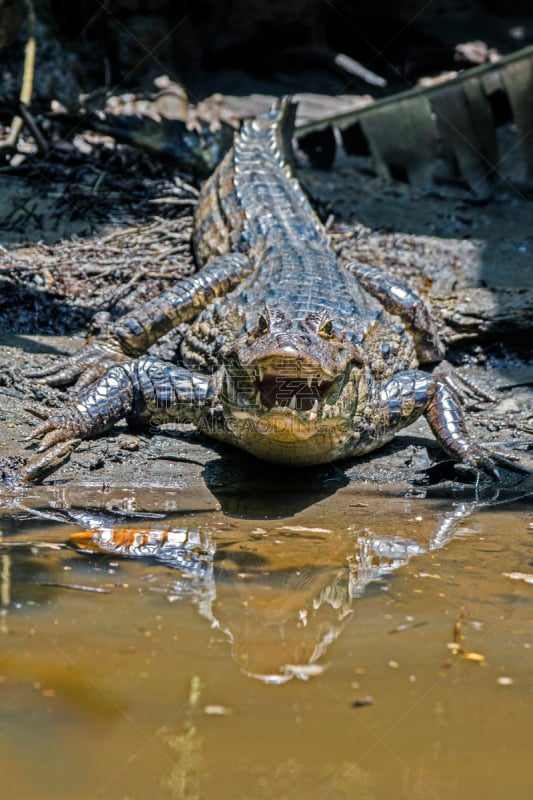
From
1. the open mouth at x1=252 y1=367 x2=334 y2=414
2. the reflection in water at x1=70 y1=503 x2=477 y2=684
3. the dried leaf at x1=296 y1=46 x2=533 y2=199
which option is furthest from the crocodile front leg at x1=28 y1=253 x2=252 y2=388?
the dried leaf at x1=296 y1=46 x2=533 y2=199

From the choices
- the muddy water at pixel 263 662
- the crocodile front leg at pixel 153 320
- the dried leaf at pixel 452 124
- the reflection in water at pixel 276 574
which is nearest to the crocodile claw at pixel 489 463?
the reflection in water at pixel 276 574

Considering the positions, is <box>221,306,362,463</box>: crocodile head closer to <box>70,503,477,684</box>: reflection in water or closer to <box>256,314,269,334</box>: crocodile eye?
<box>256,314,269,334</box>: crocodile eye

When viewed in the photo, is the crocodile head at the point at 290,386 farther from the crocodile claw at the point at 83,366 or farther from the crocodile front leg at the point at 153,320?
the crocodile front leg at the point at 153,320

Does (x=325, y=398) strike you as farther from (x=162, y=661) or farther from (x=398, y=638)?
(x=162, y=661)

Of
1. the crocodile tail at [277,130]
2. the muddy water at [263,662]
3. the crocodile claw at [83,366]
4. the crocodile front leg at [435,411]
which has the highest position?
the crocodile tail at [277,130]

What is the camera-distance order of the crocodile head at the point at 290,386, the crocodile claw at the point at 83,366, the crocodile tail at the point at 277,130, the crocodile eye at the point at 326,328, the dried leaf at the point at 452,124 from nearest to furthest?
the crocodile head at the point at 290,386, the crocodile eye at the point at 326,328, the crocodile claw at the point at 83,366, the crocodile tail at the point at 277,130, the dried leaf at the point at 452,124

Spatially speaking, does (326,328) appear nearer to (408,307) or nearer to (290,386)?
(290,386)
